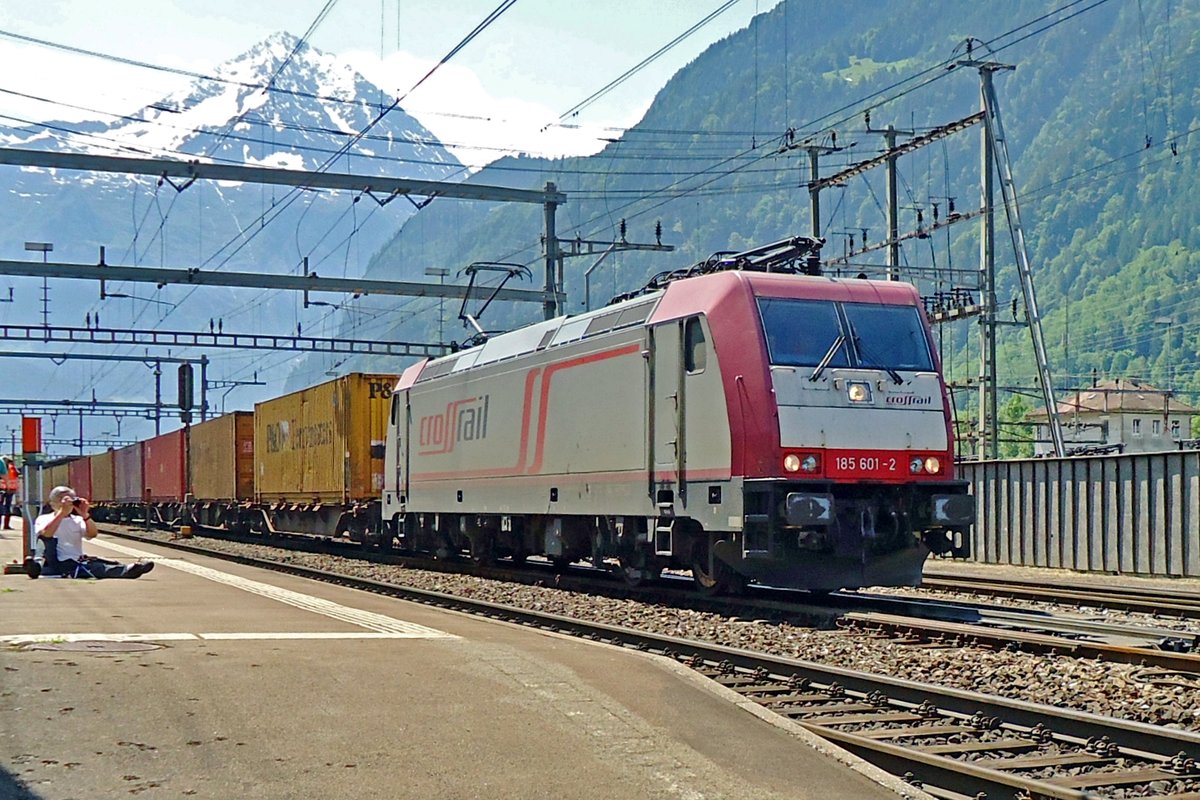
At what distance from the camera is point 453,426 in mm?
22125

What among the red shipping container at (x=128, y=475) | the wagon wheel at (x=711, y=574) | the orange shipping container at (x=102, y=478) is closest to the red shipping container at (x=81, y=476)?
the orange shipping container at (x=102, y=478)

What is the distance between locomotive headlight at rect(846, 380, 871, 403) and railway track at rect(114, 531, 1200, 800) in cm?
455

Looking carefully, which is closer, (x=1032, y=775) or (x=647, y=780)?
(x=647, y=780)

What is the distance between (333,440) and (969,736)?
23.0 meters

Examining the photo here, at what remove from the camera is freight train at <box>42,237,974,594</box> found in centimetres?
1419

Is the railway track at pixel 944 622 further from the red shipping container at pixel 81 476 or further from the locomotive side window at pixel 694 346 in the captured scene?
the red shipping container at pixel 81 476

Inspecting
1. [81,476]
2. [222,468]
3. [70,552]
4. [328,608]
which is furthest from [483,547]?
[81,476]

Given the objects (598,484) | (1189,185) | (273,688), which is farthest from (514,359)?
(1189,185)

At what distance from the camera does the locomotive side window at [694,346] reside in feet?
49.1

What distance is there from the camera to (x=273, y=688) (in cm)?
837

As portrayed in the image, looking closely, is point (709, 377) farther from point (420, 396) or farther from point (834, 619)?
point (420, 396)

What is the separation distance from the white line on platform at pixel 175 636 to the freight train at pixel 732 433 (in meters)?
4.08

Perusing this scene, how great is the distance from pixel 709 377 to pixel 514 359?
5.64 metres

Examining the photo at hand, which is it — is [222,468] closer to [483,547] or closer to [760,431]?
[483,547]
